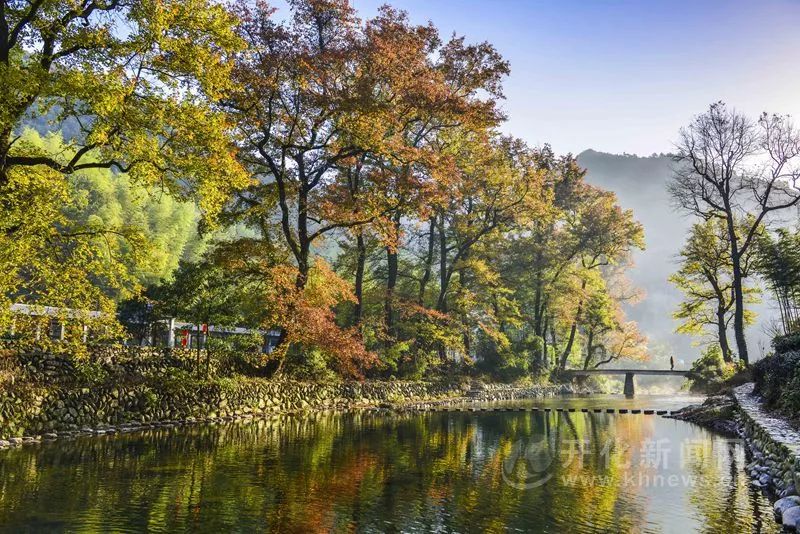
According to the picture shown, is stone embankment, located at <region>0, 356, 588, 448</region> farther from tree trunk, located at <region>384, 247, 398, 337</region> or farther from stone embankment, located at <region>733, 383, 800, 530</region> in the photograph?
stone embankment, located at <region>733, 383, 800, 530</region>

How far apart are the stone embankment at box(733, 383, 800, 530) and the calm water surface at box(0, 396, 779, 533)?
10.9 inches

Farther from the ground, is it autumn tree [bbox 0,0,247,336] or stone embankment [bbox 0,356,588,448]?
autumn tree [bbox 0,0,247,336]

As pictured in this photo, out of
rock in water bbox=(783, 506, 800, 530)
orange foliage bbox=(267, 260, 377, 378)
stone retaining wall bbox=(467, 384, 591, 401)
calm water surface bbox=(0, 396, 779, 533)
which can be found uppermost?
orange foliage bbox=(267, 260, 377, 378)

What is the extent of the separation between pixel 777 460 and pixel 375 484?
6758mm

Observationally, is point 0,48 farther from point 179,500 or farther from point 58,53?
point 179,500

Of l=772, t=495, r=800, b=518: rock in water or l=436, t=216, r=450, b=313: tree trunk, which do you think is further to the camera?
l=436, t=216, r=450, b=313: tree trunk

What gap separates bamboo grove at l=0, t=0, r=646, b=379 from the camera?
12188mm

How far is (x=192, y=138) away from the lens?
13.2m

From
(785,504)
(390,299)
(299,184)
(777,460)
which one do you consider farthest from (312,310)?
(785,504)

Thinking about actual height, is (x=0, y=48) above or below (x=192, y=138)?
above

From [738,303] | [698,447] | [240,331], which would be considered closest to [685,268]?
[738,303]

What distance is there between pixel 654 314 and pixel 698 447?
156m

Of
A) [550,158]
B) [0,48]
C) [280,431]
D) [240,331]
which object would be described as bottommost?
[280,431]

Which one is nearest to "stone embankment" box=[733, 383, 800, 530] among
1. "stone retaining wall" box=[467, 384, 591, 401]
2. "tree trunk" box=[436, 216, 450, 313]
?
"tree trunk" box=[436, 216, 450, 313]
